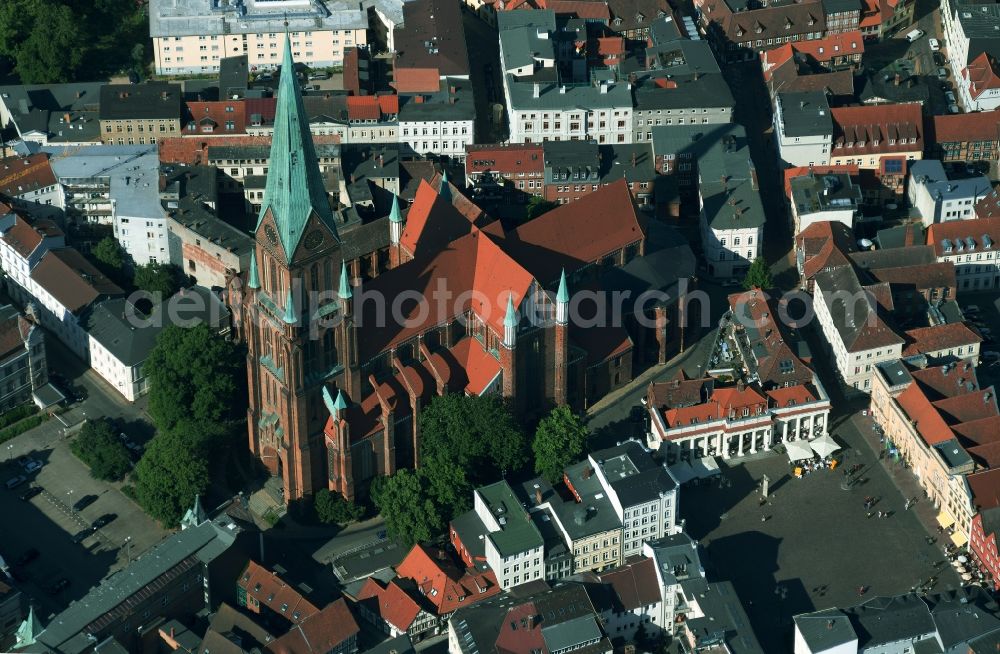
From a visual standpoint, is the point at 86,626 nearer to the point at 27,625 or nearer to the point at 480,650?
the point at 27,625

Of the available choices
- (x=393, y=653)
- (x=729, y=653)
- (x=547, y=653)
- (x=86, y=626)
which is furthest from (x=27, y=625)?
(x=729, y=653)

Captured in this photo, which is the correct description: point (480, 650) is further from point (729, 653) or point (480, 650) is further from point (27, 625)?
point (27, 625)

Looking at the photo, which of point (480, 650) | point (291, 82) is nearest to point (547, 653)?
point (480, 650)

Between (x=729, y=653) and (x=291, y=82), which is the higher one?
(x=291, y=82)

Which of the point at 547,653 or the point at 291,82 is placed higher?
the point at 291,82

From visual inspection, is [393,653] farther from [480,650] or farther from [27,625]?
[27,625]

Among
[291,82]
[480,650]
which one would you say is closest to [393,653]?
[480,650]

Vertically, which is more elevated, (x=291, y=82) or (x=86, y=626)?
(x=291, y=82)
